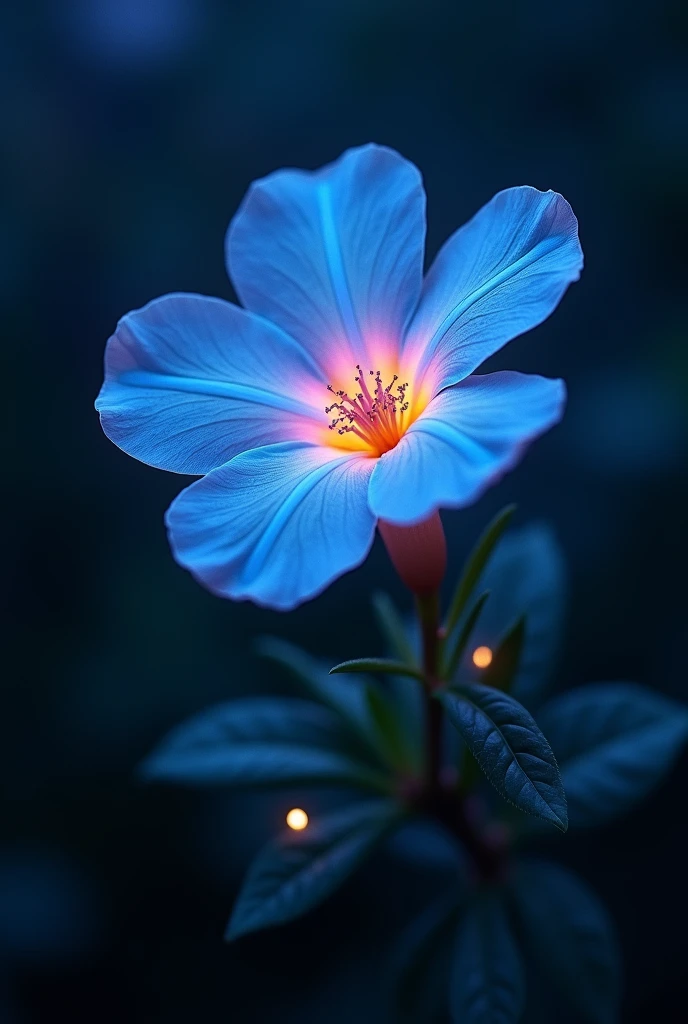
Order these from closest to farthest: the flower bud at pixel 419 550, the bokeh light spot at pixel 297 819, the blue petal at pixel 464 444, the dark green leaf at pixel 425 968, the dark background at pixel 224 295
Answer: the blue petal at pixel 464 444
the flower bud at pixel 419 550
the bokeh light spot at pixel 297 819
the dark green leaf at pixel 425 968
the dark background at pixel 224 295

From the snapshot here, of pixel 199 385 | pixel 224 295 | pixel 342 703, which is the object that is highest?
pixel 224 295

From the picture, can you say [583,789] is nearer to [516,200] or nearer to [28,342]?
[516,200]

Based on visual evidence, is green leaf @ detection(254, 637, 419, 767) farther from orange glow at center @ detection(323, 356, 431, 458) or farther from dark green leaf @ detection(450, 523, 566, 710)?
orange glow at center @ detection(323, 356, 431, 458)

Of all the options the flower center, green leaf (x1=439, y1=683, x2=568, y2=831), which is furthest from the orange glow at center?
green leaf (x1=439, y1=683, x2=568, y2=831)

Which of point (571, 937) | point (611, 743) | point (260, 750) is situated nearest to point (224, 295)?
point (260, 750)

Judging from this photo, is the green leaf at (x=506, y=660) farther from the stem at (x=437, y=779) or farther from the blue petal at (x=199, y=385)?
the blue petal at (x=199, y=385)

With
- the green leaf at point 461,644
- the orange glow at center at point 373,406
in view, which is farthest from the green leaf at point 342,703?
the orange glow at center at point 373,406

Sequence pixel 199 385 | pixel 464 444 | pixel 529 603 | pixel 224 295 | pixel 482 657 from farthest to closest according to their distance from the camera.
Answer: pixel 224 295
pixel 529 603
pixel 482 657
pixel 199 385
pixel 464 444

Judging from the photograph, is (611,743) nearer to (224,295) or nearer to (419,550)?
(419,550)
